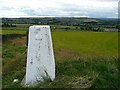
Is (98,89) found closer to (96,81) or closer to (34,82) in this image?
(96,81)

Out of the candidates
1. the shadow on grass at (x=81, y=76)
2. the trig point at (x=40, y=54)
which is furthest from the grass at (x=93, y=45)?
the trig point at (x=40, y=54)

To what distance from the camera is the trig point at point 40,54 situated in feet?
22.4

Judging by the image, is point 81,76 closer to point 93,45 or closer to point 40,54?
point 40,54

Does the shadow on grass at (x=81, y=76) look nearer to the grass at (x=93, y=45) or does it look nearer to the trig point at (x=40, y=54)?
the trig point at (x=40, y=54)

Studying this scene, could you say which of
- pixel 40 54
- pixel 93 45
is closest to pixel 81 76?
pixel 40 54

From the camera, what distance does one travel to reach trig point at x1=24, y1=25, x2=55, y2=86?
6820mm

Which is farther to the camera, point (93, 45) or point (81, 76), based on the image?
point (93, 45)

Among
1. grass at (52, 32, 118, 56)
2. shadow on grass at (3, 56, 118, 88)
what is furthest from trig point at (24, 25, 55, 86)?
grass at (52, 32, 118, 56)

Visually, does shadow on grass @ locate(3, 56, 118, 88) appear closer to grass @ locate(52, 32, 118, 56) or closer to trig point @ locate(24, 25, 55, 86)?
trig point @ locate(24, 25, 55, 86)

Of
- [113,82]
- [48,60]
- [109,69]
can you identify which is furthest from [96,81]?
[48,60]

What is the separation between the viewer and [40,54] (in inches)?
269

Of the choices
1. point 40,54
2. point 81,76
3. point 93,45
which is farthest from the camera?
point 93,45

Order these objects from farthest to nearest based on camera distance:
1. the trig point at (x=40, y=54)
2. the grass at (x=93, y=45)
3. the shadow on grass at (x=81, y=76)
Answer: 1. the grass at (x=93, y=45)
2. the trig point at (x=40, y=54)
3. the shadow on grass at (x=81, y=76)

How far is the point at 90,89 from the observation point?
5.64 meters
